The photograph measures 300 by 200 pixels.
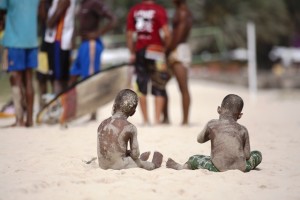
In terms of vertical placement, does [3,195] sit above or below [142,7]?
below

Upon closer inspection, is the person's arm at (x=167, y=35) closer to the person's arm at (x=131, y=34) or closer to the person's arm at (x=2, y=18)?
the person's arm at (x=131, y=34)

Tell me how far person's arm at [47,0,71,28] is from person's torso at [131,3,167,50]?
3.17 feet

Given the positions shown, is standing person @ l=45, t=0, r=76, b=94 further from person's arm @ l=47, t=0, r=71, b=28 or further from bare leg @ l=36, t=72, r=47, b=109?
bare leg @ l=36, t=72, r=47, b=109

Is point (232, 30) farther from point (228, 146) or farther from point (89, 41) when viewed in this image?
point (228, 146)

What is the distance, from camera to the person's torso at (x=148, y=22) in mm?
7703

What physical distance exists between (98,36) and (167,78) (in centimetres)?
117

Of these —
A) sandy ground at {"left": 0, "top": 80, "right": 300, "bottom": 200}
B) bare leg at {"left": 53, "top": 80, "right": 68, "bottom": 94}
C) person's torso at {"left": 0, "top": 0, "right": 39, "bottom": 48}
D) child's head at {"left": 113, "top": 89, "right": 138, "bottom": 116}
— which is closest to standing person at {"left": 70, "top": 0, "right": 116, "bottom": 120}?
bare leg at {"left": 53, "top": 80, "right": 68, "bottom": 94}

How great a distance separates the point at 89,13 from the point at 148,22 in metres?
0.92

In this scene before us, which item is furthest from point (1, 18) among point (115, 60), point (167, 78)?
point (115, 60)

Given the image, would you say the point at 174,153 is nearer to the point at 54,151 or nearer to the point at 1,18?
the point at 54,151

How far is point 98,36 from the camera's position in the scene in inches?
313

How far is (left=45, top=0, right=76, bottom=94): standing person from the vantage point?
24.7ft

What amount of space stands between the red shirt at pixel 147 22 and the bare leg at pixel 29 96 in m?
1.61

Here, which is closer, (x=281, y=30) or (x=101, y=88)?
(x=101, y=88)
